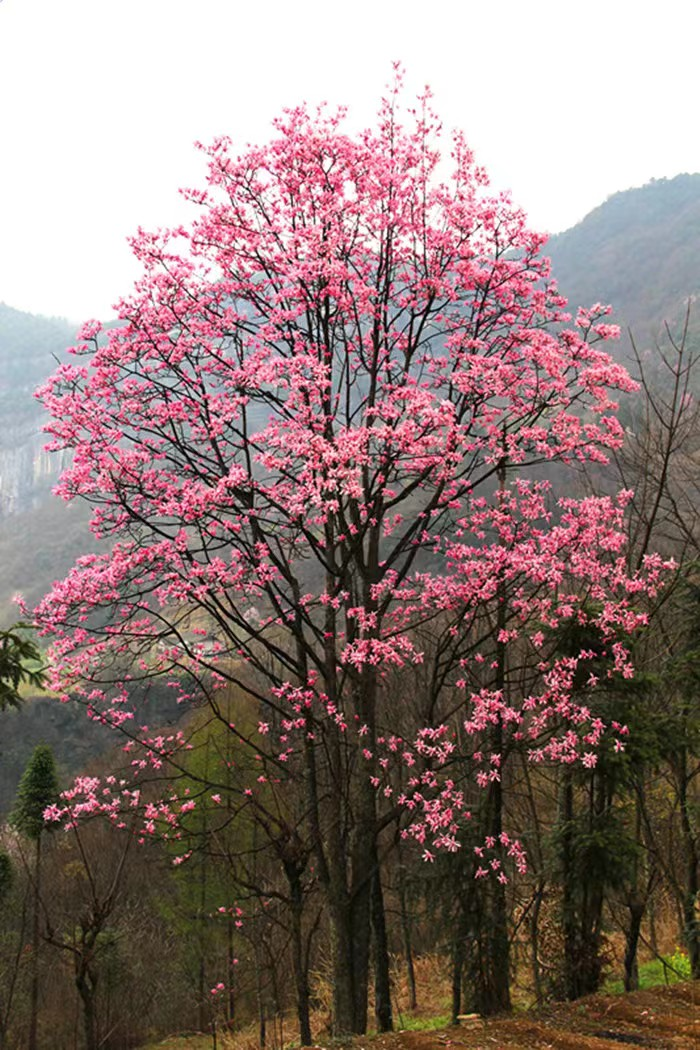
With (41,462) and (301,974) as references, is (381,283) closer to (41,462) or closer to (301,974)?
(301,974)

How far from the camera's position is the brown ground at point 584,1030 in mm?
5832

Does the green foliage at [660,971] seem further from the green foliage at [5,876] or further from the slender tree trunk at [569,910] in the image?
the green foliage at [5,876]

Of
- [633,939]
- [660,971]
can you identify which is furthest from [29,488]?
[633,939]

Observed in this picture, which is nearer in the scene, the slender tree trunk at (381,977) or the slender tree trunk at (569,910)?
the slender tree trunk at (569,910)

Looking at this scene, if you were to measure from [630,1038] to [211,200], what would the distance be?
9.23 metres

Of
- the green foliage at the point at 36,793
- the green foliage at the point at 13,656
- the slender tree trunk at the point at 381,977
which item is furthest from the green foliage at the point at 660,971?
the green foliage at the point at 36,793

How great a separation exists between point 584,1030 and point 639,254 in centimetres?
15505

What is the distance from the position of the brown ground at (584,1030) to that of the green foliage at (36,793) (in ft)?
53.5

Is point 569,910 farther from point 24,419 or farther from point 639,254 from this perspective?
point 24,419

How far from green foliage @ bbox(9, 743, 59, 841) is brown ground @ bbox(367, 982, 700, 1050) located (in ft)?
53.5

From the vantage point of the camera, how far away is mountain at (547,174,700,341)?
4845 inches

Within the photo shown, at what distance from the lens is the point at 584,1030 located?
6402 millimetres

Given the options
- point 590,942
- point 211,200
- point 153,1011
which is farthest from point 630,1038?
point 153,1011

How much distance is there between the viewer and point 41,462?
15938cm
